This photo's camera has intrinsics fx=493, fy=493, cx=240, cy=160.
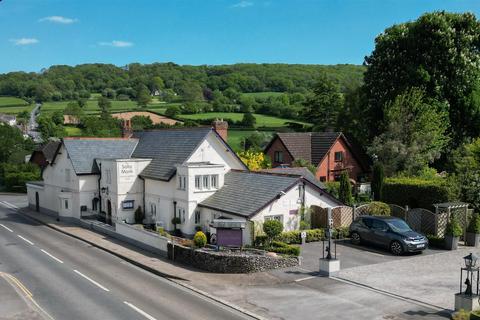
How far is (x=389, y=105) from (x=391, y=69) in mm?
4552

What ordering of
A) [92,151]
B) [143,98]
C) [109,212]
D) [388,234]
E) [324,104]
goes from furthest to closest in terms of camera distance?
[143,98], [324,104], [92,151], [109,212], [388,234]

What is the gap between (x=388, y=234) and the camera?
2825 centimetres

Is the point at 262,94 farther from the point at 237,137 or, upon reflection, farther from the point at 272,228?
the point at 272,228

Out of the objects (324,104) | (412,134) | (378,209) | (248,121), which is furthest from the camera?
(248,121)

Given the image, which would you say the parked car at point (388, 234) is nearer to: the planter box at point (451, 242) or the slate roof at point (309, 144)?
the planter box at point (451, 242)

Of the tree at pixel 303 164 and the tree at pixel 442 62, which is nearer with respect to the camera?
the tree at pixel 442 62

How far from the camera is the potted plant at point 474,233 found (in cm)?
3000

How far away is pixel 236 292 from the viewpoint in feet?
71.7

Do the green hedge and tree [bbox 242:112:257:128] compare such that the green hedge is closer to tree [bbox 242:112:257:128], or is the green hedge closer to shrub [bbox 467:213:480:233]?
shrub [bbox 467:213:480:233]

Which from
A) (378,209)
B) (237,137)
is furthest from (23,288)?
(237,137)

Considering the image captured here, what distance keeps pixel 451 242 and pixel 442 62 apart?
2600cm

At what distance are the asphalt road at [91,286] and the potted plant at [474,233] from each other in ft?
58.9

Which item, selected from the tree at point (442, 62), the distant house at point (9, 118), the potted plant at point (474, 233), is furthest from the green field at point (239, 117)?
the potted plant at point (474, 233)

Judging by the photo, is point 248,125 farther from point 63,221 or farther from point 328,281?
point 328,281
